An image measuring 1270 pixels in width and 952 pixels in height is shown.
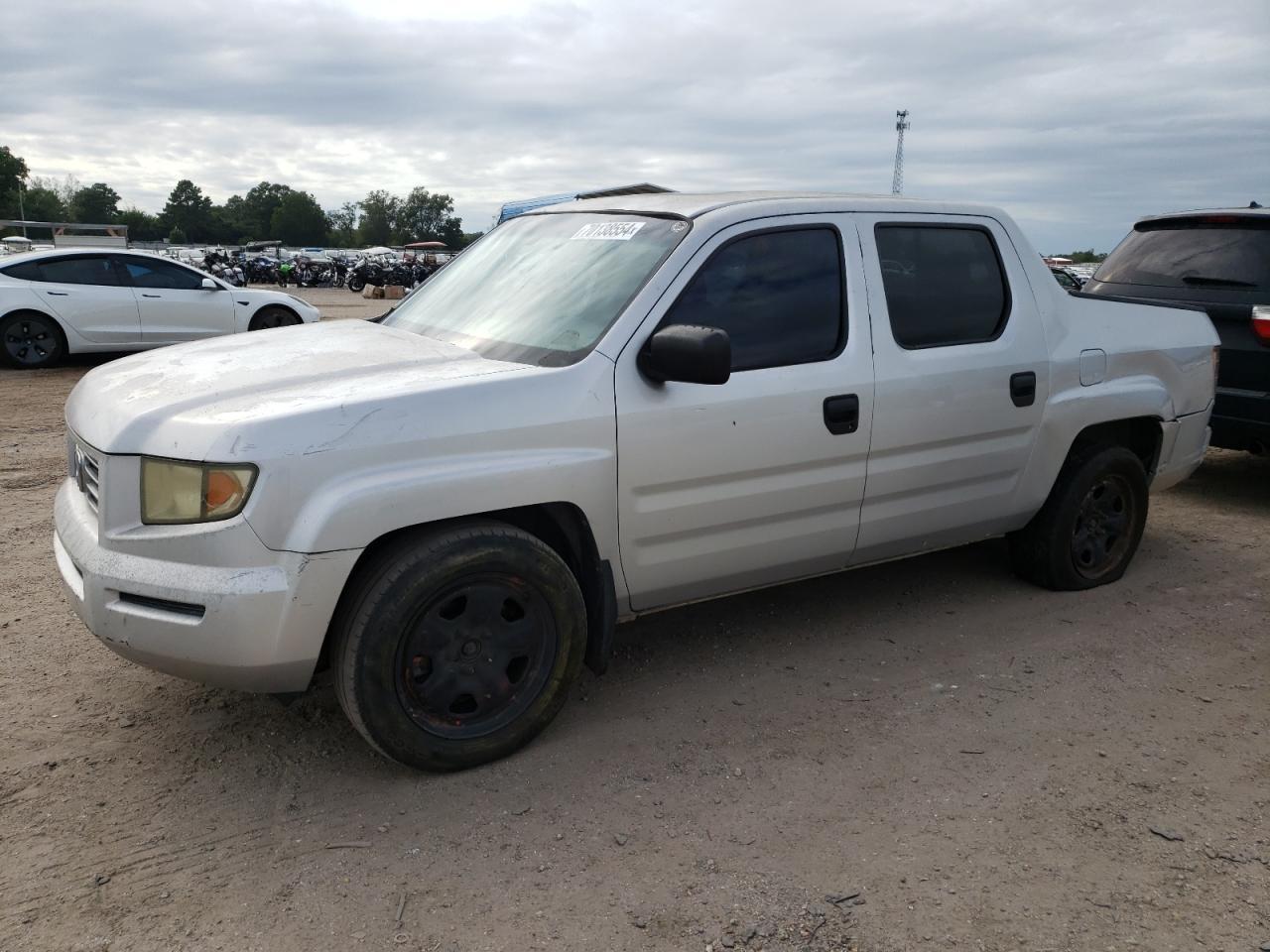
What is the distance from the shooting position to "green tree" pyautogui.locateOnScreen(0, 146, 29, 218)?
333 feet

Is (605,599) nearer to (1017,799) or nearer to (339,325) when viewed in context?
(1017,799)

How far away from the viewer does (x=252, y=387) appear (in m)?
3.07

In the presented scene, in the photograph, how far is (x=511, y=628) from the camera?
10.4ft

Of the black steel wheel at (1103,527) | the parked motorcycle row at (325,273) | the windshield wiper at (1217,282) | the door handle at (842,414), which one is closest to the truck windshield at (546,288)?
the door handle at (842,414)

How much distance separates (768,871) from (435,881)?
34.9 inches

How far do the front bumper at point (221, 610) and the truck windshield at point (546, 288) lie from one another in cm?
105

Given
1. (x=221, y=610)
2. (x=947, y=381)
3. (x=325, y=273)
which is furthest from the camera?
(x=325, y=273)

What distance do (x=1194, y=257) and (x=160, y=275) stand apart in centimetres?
1103

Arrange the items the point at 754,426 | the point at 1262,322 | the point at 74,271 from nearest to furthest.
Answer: the point at 754,426 → the point at 1262,322 → the point at 74,271

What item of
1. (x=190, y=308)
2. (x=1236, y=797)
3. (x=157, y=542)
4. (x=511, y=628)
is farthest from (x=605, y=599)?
(x=190, y=308)

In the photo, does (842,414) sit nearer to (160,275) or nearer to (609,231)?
(609,231)

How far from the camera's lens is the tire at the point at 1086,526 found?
4.59 metres

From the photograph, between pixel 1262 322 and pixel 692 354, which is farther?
pixel 1262 322

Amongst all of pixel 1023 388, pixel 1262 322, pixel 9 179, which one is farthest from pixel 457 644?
pixel 9 179
